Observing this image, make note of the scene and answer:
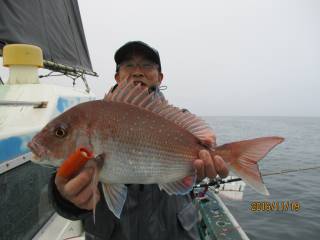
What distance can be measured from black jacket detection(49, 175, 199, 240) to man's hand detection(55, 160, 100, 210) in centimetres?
55

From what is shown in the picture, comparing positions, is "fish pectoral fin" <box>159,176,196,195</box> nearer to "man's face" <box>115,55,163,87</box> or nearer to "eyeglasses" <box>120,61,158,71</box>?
"man's face" <box>115,55,163,87</box>

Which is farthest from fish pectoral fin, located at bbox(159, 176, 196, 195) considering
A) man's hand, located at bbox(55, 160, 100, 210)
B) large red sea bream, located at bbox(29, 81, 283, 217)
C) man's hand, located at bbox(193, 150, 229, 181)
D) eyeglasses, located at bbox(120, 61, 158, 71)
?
eyeglasses, located at bbox(120, 61, 158, 71)

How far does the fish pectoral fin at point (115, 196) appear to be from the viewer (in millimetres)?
1874

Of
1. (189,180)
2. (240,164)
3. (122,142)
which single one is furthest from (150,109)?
(240,164)

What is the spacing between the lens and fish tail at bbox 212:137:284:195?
2.03 metres

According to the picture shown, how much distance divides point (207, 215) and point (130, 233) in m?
3.47

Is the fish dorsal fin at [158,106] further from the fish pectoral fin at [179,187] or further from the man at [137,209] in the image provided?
the fish pectoral fin at [179,187]

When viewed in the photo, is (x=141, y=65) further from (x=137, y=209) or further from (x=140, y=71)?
(x=137, y=209)

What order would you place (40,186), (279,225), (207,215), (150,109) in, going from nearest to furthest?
1. (150,109)
2. (40,186)
3. (207,215)
4. (279,225)

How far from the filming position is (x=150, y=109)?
2066mm

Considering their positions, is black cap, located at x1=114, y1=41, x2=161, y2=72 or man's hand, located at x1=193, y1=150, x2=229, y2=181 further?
black cap, located at x1=114, y1=41, x2=161, y2=72

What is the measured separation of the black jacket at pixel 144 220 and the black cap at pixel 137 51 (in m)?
1.41

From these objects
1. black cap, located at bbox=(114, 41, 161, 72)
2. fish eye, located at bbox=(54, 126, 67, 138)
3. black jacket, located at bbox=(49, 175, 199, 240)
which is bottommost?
black jacket, located at bbox=(49, 175, 199, 240)

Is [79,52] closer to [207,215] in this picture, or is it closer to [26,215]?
[207,215]
